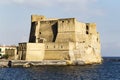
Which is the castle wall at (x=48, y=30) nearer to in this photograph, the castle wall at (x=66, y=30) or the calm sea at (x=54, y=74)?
the castle wall at (x=66, y=30)

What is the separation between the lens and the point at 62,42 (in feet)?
180

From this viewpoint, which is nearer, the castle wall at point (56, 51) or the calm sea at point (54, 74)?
the calm sea at point (54, 74)

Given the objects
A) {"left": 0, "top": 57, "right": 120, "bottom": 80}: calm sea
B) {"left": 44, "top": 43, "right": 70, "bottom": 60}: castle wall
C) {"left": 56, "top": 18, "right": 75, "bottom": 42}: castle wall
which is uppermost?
{"left": 56, "top": 18, "right": 75, "bottom": 42}: castle wall

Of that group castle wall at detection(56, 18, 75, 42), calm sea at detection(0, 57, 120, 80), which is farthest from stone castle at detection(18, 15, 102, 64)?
calm sea at detection(0, 57, 120, 80)

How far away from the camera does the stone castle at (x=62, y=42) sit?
5259 cm

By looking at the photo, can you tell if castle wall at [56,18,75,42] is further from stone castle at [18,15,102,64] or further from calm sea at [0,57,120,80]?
calm sea at [0,57,120,80]

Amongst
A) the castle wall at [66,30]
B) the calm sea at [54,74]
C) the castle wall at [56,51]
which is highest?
the castle wall at [66,30]

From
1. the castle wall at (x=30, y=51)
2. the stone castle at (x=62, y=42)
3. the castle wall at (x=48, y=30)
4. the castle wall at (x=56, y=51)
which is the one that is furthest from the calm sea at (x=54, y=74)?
the castle wall at (x=48, y=30)

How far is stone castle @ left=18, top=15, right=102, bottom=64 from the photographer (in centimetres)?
5259

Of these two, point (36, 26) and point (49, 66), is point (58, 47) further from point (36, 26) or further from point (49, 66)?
→ point (36, 26)

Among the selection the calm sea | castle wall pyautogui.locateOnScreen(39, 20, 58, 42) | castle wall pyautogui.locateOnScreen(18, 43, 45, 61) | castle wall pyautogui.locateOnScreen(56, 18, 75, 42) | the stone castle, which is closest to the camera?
the calm sea

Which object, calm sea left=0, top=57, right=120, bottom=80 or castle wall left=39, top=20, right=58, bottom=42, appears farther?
castle wall left=39, top=20, right=58, bottom=42

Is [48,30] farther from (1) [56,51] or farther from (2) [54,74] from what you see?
(2) [54,74]

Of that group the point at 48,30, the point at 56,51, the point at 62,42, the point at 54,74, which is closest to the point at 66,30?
the point at 62,42
